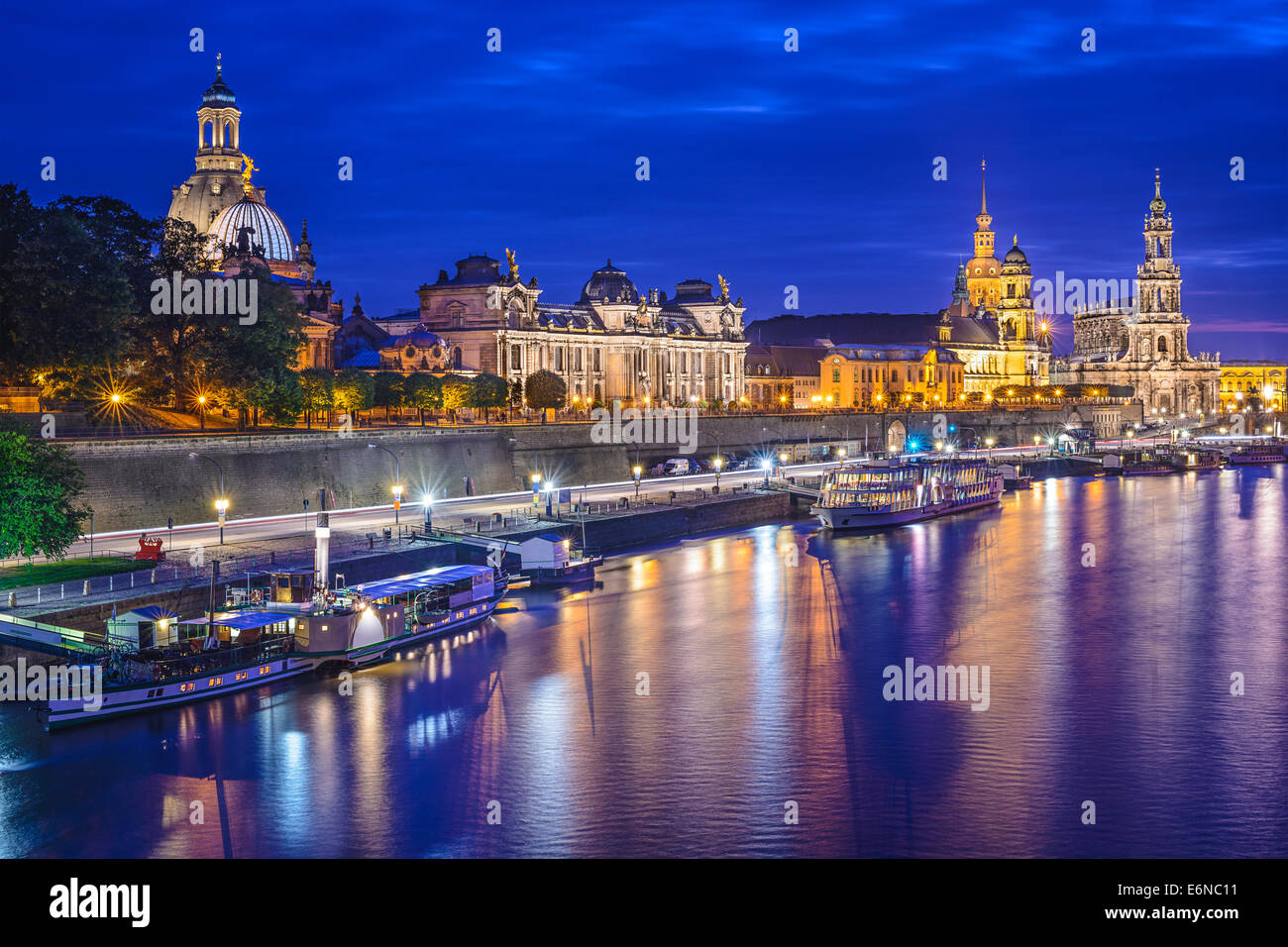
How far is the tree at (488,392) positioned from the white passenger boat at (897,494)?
23966mm

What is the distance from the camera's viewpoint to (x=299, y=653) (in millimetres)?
37781

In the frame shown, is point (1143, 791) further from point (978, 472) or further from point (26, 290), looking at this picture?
point (978, 472)

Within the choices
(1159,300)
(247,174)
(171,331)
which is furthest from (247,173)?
(1159,300)

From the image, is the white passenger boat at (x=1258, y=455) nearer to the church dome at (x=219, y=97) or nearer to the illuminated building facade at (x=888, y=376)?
the illuminated building facade at (x=888, y=376)

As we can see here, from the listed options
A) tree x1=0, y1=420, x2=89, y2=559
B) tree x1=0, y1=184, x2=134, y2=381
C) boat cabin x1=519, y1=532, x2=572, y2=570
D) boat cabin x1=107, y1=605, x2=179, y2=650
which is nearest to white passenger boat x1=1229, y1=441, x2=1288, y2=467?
boat cabin x1=519, y1=532, x2=572, y2=570

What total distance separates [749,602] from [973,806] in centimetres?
2344

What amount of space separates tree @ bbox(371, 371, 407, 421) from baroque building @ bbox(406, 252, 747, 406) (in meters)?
13.0

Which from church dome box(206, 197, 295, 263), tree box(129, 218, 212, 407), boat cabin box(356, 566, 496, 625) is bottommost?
boat cabin box(356, 566, 496, 625)

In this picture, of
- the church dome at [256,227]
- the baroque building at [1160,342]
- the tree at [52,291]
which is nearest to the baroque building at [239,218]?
the church dome at [256,227]

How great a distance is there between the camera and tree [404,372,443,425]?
281 ft

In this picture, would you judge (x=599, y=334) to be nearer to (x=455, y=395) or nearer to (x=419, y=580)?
(x=455, y=395)

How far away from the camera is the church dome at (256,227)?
340 feet

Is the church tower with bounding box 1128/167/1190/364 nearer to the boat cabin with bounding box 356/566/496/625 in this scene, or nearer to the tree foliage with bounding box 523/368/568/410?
the tree foliage with bounding box 523/368/568/410
